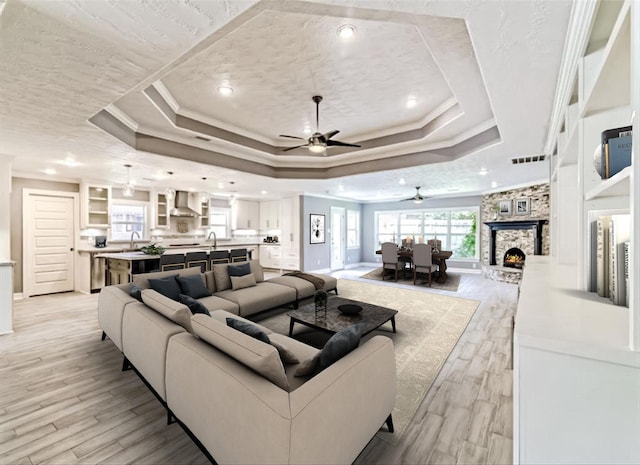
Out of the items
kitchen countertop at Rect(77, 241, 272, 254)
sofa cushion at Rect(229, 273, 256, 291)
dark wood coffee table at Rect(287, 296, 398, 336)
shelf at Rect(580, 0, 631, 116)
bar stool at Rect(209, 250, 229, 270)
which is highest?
shelf at Rect(580, 0, 631, 116)

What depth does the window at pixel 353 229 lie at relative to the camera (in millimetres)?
10633

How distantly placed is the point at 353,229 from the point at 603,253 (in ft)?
31.7

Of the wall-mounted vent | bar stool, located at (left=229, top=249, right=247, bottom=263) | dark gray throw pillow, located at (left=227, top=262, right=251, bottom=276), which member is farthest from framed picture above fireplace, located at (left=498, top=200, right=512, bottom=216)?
dark gray throw pillow, located at (left=227, top=262, right=251, bottom=276)

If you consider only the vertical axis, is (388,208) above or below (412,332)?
above

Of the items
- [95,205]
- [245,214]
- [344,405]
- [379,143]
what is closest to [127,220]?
[95,205]

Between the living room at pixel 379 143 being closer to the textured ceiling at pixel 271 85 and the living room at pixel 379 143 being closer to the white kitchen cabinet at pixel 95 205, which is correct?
the textured ceiling at pixel 271 85

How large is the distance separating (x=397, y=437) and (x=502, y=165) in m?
4.93

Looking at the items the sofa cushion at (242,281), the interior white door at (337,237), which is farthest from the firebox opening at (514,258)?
the sofa cushion at (242,281)

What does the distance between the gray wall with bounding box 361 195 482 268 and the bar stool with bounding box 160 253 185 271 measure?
24.3 feet

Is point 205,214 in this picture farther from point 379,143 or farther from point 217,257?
point 379,143

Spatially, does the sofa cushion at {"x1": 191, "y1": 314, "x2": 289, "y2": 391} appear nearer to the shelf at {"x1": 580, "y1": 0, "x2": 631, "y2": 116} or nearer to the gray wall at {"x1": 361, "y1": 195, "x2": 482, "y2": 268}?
the shelf at {"x1": 580, "y1": 0, "x2": 631, "y2": 116}

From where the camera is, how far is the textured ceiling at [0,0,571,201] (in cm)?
161

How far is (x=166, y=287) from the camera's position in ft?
11.6

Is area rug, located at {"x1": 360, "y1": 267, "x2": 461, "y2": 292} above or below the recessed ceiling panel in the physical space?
below
